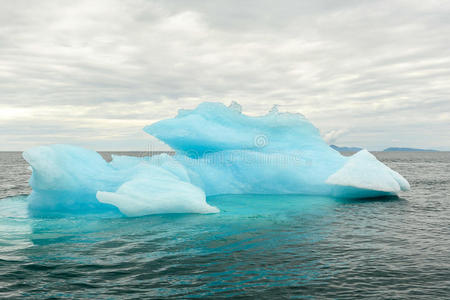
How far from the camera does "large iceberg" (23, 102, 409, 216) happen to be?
11727 millimetres

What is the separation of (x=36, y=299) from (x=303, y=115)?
15099mm

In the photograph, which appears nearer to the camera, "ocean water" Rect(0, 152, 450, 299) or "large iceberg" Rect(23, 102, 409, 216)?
"ocean water" Rect(0, 152, 450, 299)

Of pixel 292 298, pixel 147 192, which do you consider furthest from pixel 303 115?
pixel 292 298

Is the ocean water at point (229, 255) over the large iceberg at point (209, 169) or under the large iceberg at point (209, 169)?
under

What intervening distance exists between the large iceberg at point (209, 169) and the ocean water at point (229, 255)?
102cm

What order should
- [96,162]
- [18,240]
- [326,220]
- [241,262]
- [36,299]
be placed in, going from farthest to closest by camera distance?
[96,162] < [326,220] < [18,240] < [241,262] < [36,299]

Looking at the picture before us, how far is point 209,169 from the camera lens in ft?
55.6

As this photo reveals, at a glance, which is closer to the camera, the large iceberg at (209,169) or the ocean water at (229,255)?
the ocean water at (229,255)

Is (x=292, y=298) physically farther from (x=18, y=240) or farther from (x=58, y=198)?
(x=58, y=198)

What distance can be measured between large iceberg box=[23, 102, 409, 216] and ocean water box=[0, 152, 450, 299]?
1018 millimetres

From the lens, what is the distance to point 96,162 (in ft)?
46.3

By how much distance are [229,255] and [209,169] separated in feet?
31.9

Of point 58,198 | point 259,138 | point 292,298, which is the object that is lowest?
point 292,298

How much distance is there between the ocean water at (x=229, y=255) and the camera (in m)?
5.68
